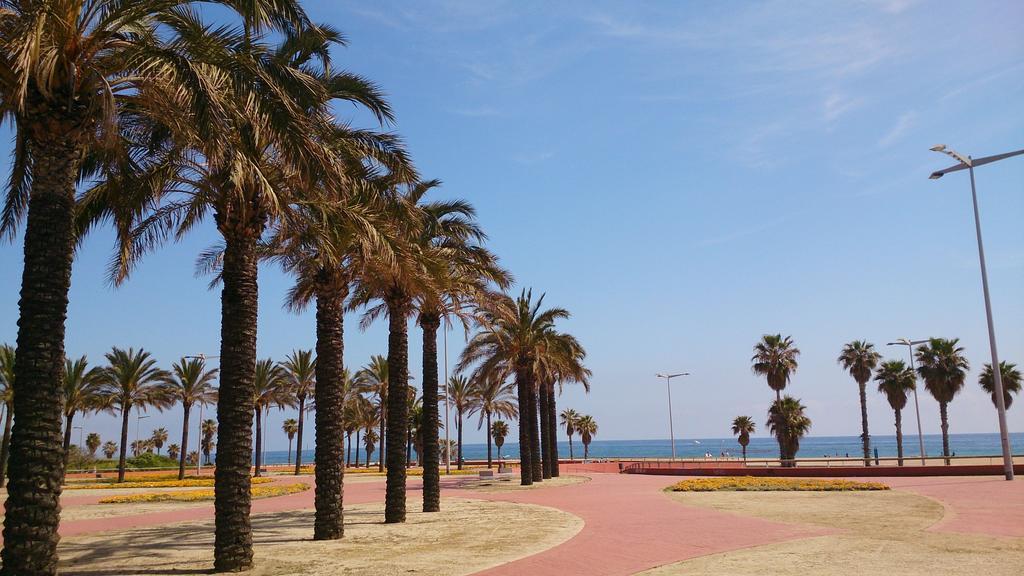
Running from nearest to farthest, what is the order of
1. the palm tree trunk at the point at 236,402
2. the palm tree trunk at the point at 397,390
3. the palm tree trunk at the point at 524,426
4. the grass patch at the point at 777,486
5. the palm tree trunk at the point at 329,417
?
the palm tree trunk at the point at 236,402 → the palm tree trunk at the point at 329,417 → the palm tree trunk at the point at 397,390 → the grass patch at the point at 777,486 → the palm tree trunk at the point at 524,426

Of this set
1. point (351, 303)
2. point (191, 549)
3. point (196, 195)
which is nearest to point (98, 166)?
point (196, 195)

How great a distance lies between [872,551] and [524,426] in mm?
24343

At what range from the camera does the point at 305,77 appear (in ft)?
38.0

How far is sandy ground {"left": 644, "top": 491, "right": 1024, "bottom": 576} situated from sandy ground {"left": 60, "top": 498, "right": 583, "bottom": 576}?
4.06m

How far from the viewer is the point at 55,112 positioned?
931cm

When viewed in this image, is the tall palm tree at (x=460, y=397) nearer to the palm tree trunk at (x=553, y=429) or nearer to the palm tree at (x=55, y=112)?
the palm tree trunk at (x=553, y=429)

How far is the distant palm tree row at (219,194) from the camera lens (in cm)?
895

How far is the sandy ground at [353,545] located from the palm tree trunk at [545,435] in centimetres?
1999

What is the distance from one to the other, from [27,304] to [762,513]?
1780 centimetres

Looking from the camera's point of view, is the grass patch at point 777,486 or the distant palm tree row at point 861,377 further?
the distant palm tree row at point 861,377

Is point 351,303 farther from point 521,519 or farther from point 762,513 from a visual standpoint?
point 762,513

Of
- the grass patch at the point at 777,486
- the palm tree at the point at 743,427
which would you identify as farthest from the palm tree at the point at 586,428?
the grass patch at the point at 777,486

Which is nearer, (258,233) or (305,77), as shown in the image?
(305,77)

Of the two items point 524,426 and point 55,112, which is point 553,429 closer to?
point 524,426
